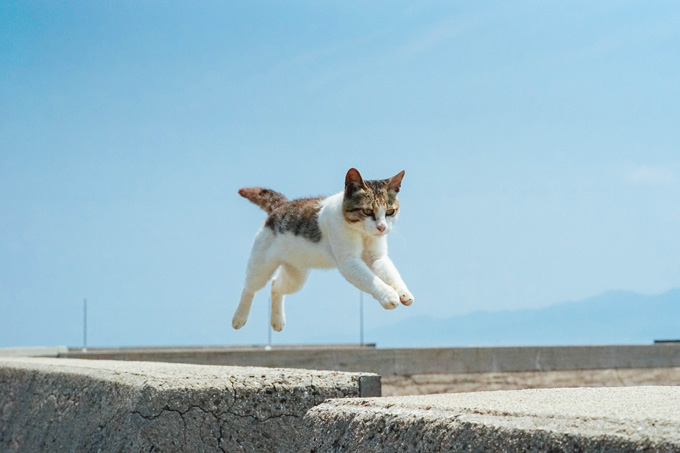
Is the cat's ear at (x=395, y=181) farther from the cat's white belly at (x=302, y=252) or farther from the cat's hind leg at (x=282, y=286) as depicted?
the cat's hind leg at (x=282, y=286)

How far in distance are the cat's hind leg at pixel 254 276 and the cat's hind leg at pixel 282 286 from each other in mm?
55

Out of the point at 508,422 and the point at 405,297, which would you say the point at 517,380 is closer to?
the point at 405,297

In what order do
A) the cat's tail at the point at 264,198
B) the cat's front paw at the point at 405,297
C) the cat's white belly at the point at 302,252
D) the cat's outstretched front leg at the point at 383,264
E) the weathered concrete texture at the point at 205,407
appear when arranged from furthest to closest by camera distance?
the cat's tail at the point at 264,198
the cat's white belly at the point at 302,252
the cat's outstretched front leg at the point at 383,264
the cat's front paw at the point at 405,297
the weathered concrete texture at the point at 205,407

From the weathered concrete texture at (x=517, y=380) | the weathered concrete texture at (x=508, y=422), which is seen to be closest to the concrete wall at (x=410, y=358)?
the weathered concrete texture at (x=517, y=380)

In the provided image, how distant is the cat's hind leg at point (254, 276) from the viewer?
4.04 metres

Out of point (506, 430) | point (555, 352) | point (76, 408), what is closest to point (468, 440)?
point (506, 430)

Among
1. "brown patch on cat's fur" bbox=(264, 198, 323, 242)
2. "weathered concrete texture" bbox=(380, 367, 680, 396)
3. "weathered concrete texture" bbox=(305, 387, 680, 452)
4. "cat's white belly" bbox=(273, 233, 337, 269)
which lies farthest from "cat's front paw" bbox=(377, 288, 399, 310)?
"weathered concrete texture" bbox=(380, 367, 680, 396)

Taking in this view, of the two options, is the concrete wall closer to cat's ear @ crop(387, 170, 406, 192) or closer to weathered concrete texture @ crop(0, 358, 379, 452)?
weathered concrete texture @ crop(0, 358, 379, 452)

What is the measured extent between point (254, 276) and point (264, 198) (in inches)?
20.0

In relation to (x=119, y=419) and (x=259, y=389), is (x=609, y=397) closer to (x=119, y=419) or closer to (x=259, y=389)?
(x=259, y=389)

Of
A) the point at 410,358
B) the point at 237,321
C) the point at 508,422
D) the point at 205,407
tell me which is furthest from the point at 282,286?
the point at 410,358

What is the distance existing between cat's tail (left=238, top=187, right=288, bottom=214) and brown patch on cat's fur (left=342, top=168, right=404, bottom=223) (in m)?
0.90

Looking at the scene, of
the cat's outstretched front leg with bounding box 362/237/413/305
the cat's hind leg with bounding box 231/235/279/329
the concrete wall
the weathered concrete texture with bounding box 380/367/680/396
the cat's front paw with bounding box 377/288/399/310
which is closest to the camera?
the cat's front paw with bounding box 377/288/399/310

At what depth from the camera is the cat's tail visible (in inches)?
171
